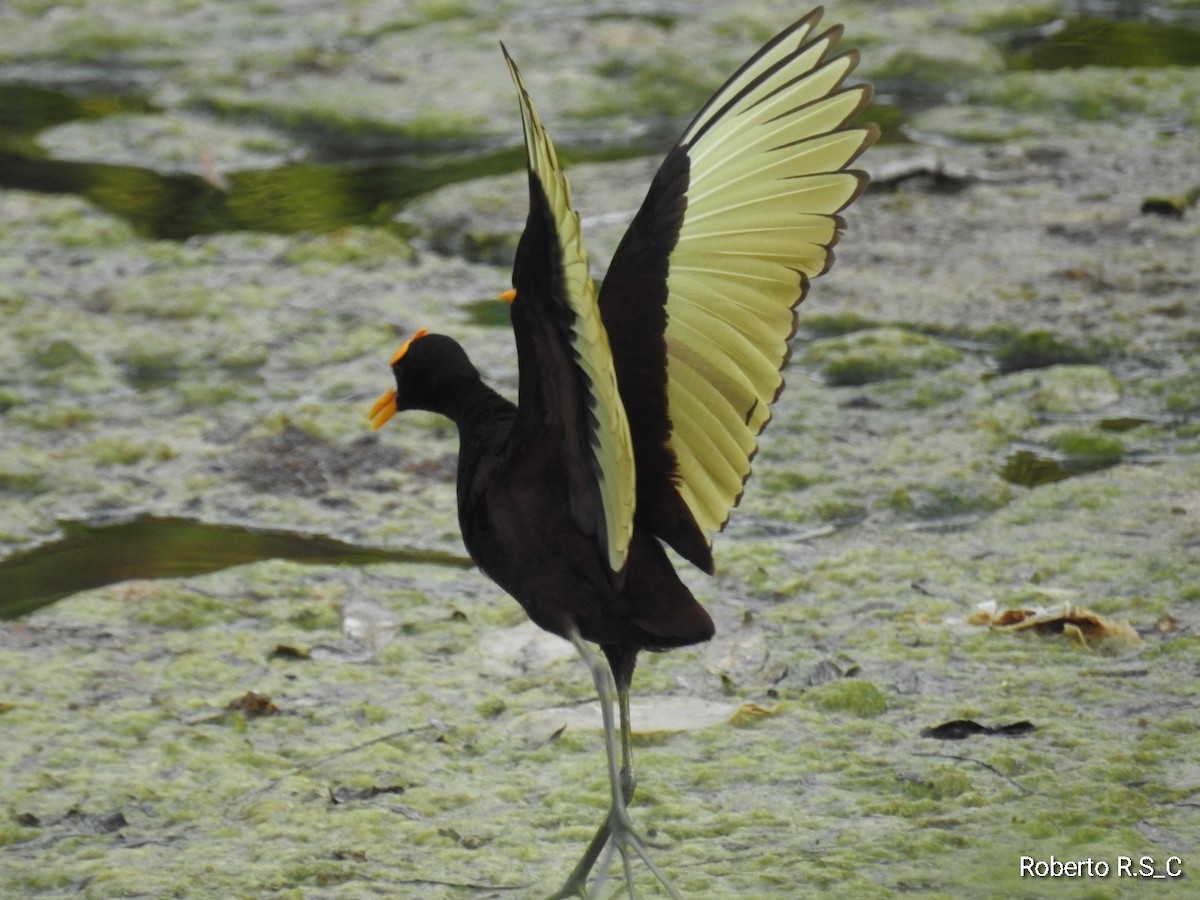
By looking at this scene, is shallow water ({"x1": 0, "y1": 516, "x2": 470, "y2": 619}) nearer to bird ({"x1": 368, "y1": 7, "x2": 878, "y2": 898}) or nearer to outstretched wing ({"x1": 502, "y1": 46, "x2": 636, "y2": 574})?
bird ({"x1": 368, "y1": 7, "x2": 878, "y2": 898})

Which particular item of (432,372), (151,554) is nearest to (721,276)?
(432,372)

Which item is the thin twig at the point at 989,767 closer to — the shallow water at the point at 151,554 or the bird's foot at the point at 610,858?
the bird's foot at the point at 610,858

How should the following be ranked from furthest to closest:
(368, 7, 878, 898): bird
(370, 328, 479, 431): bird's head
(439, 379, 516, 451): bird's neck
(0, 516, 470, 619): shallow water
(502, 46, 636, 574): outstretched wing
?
(0, 516, 470, 619): shallow water, (370, 328, 479, 431): bird's head, (439, 379, 516, 451): bird's neck, (368, 7, 878, 898): bird, (502, 46, 636, 574): outstretched wing

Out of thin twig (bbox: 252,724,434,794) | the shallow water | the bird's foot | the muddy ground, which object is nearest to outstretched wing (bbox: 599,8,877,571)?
the bird's foot

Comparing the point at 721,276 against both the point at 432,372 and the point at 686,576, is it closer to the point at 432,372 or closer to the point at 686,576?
the point at 432,372

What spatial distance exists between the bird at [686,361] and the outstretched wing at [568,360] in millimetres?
75

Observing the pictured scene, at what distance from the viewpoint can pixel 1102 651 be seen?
311cm

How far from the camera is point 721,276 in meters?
2.45

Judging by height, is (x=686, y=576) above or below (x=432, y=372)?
below

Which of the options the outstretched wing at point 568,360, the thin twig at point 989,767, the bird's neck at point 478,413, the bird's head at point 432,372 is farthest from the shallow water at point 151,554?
the outstretched wing at point 568,360

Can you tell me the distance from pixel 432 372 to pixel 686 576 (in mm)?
1022

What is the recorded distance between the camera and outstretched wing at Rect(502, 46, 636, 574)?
180 cm

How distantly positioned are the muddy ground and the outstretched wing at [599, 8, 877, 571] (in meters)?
0.58

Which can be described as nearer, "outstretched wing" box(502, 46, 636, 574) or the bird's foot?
"outstretched wing" box(502, 46, 636, 574)
